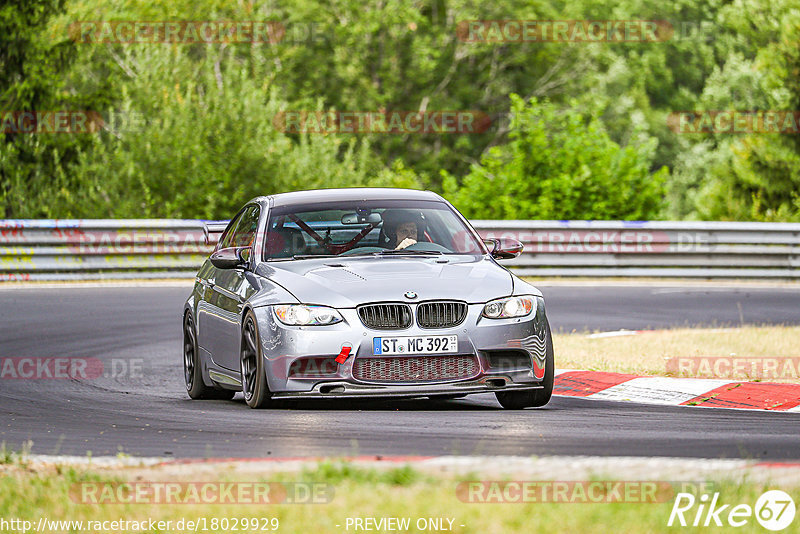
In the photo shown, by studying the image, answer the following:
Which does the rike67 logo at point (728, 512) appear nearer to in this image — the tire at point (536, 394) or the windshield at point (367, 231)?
the tire at point (536, 394)

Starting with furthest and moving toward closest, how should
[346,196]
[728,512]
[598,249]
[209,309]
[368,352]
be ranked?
1. [598,249]
2. [209,309]
3. [346,196]
4. [368,352]
5. [728,512]

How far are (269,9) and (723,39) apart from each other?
26400 mm

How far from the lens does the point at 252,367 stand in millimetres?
9500

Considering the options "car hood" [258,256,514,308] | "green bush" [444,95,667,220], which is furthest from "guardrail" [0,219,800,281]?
"car hood" [258,256,514,308]

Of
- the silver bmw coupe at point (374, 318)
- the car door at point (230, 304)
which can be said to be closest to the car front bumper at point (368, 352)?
the silver bmw coupe at point (374, 318)

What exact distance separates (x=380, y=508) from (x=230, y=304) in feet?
15.6

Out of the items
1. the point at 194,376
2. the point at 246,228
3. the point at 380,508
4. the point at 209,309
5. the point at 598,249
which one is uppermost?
the point at 380,508

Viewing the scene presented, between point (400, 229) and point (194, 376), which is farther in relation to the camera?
point (194, 376)

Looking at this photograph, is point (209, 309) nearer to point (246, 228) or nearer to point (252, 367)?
Result: point (246, 228)

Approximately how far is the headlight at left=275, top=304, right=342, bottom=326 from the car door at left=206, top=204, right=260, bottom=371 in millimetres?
618

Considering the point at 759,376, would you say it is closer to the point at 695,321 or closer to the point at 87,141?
the point at 695,321

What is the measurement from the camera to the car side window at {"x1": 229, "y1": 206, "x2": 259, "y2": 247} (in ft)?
35.7

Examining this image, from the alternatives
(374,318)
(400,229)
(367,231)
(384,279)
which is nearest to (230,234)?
(367,231)

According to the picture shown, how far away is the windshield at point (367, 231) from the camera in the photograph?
33.3 feet
